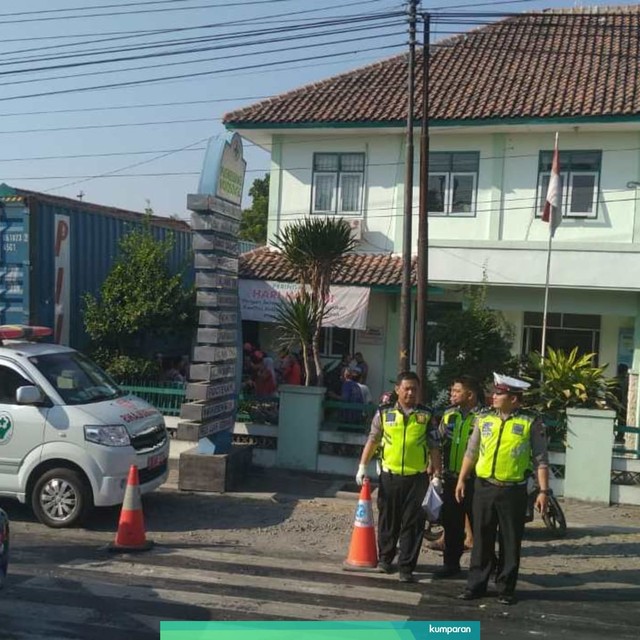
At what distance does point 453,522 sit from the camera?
6871 millimetres

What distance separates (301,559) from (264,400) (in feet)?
14.9

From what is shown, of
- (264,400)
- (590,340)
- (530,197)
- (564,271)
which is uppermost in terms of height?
(530,197)

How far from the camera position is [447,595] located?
628 cm

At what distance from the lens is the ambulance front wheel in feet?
26.3

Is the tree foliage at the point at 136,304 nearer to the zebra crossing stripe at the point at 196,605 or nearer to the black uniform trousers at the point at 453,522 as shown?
the zebra crossing stripe at the point at 196,605

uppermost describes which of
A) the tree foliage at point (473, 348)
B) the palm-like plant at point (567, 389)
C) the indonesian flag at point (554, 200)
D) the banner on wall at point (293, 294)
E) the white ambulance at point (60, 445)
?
the indonesian flag at point (554, 200)

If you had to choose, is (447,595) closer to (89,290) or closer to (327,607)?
(327,607)

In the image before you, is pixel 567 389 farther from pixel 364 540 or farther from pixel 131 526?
pixel 131 526

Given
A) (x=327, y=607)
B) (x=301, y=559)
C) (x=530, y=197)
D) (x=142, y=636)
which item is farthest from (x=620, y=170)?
(x=142, y=636)

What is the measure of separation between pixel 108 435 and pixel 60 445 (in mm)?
488

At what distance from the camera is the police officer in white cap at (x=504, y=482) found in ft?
20.0

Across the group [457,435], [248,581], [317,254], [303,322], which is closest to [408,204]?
[317,254]

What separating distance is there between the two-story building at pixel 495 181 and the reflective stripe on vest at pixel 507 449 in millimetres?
9014

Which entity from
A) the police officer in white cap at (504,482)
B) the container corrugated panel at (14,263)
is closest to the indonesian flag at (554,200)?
the police officer in white cap at (504,482)
